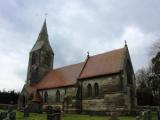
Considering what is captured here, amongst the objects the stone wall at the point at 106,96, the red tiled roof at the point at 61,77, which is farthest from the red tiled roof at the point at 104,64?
the red tiled roof at the point at 61,77

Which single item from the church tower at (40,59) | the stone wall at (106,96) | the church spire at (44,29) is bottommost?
the stone wall at (106,96)

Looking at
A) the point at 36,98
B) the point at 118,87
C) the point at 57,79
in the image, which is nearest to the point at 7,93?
the point at 36,98

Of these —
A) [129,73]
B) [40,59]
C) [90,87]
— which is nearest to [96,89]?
[90,87]

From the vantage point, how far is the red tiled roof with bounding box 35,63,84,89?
1348 inches

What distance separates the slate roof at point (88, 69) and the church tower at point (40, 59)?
2.61 metres

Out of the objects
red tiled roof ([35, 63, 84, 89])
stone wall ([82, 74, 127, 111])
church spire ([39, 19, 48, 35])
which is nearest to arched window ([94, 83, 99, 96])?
stone wall ([82, 74, 127, 111])

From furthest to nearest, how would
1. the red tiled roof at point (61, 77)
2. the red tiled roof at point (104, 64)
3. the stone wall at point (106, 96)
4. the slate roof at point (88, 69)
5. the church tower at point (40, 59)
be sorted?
the church tower at point (40, 59) < the red tiled roof at point (61, 77) < the slate roof at point (88, 69) < the red tiled roof at point (104, 64) < the stone wall at point (106, 96)

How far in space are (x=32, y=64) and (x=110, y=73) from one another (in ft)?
71.5

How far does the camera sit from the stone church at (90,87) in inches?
1083

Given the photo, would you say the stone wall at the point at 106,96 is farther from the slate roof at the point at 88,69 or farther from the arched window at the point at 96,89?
the slate roof at the point at 88,69

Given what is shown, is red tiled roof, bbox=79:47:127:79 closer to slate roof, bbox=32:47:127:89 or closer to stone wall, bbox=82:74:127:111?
slate roof, bbox=32:47:127:89

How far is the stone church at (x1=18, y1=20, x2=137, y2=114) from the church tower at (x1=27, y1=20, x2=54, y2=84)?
1.21 m

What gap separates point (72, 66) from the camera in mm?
38188

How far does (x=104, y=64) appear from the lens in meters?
31.2
